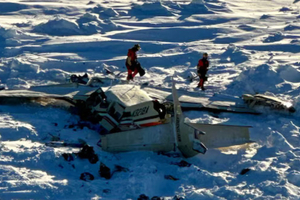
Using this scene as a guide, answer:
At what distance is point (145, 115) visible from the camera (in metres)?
13.2

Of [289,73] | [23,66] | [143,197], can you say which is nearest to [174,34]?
[289,73]

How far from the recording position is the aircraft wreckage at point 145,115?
12227mm

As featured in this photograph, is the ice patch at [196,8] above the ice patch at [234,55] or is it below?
above

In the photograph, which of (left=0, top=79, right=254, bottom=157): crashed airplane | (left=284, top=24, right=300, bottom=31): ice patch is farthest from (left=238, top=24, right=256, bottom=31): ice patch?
(left=0, top=79, right=254, bottom=157): crashed airplane

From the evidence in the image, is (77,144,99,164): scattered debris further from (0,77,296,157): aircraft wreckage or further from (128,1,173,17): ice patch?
(128,1,173,17): ice patch

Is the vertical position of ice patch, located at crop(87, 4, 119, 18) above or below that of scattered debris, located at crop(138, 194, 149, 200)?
below

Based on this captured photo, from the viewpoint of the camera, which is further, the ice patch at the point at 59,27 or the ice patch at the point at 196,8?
the ice patch at the point at 196,8

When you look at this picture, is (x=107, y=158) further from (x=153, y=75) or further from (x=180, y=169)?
(x=153, y=75)

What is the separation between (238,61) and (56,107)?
33.5 feet

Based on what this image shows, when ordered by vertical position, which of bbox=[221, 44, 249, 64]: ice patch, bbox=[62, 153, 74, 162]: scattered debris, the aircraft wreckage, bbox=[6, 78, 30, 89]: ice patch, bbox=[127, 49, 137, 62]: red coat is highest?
bbox=[127, 49, 137, 62]: red coat

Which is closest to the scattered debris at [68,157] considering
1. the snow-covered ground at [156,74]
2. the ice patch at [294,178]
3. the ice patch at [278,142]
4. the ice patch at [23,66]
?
the snow-covered ground at [156,74]

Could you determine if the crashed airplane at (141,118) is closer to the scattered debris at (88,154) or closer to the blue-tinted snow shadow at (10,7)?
the scattered debris at (88,154)

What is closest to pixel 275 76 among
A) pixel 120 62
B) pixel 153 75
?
pixel 153 75

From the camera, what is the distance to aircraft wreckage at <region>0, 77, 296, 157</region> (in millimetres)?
12227
